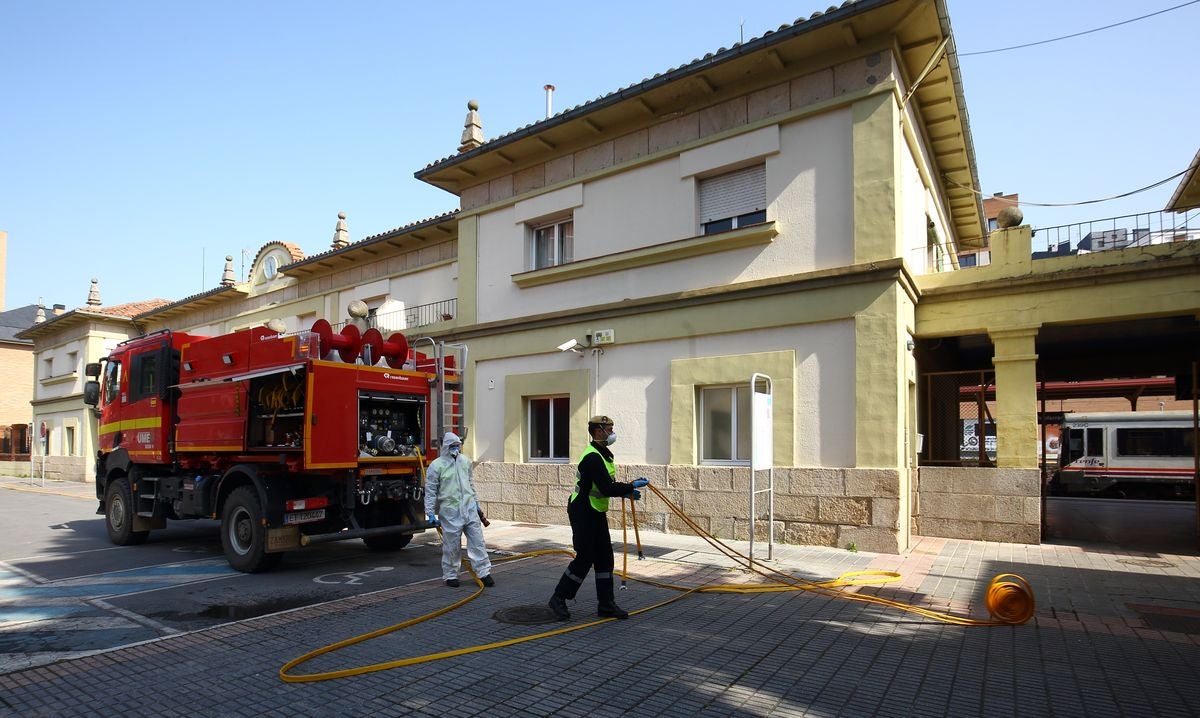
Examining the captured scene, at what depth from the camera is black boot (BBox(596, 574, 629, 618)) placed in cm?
632

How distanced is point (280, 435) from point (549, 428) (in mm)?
5576

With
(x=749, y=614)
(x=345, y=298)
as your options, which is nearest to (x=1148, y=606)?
(x=749, y=614)

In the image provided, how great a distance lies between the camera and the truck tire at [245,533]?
332 inches

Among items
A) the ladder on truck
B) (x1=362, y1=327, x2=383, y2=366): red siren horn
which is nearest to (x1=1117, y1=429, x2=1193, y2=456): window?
the ladder on truck

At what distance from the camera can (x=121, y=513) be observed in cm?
1120

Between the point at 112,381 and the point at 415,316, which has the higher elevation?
the point at 415,316

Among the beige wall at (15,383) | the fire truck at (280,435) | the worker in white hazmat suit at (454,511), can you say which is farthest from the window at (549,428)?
the beige wall at (15,383)

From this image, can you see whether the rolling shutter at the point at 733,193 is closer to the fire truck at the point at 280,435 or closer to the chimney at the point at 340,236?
the fire truck at the point at 280,435

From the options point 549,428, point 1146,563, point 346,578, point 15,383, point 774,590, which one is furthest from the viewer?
point 15,383

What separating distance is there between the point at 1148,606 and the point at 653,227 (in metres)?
8.25

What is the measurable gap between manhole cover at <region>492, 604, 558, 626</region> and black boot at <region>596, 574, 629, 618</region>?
423 mm

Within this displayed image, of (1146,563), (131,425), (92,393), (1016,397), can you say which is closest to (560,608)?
(1016,397)

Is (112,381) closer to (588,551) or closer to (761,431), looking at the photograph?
(588,551)

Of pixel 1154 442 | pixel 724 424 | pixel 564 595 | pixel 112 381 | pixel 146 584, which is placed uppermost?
pixel 112 381
